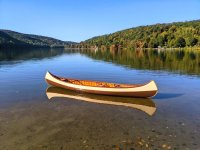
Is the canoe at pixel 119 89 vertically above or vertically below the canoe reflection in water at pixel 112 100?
above

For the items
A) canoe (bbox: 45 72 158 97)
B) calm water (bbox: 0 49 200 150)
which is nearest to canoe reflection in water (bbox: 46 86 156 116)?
calm water (bbox: 0 49 200 150)

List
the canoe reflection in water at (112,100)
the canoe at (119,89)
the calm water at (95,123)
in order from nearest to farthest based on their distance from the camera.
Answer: the calm water at (95,123)
the canoe reflection in water at (112,100)
the canoe at (119,89)

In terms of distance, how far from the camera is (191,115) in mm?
24219

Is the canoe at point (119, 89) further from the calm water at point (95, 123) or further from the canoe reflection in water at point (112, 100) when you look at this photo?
the calm water at point (95, 123)

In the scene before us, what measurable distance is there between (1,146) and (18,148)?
1211mm

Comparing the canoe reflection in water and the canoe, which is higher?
the canoe

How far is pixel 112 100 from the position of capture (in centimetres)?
3027

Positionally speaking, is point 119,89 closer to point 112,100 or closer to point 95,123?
point 112,100

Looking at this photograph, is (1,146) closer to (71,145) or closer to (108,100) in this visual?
(71,145)

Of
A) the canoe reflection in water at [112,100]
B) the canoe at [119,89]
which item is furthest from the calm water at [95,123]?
the canoe at [119,89]

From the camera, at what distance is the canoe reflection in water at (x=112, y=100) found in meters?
27.6

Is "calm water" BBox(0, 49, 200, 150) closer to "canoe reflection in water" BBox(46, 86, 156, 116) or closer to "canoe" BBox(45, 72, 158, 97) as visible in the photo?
"canoe reflection in water" BBox(46, 86, 156, 116)

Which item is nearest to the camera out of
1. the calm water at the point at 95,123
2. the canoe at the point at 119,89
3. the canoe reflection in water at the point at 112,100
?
the calm water at the point at 95,123

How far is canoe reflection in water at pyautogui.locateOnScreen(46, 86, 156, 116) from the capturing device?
27.6m
